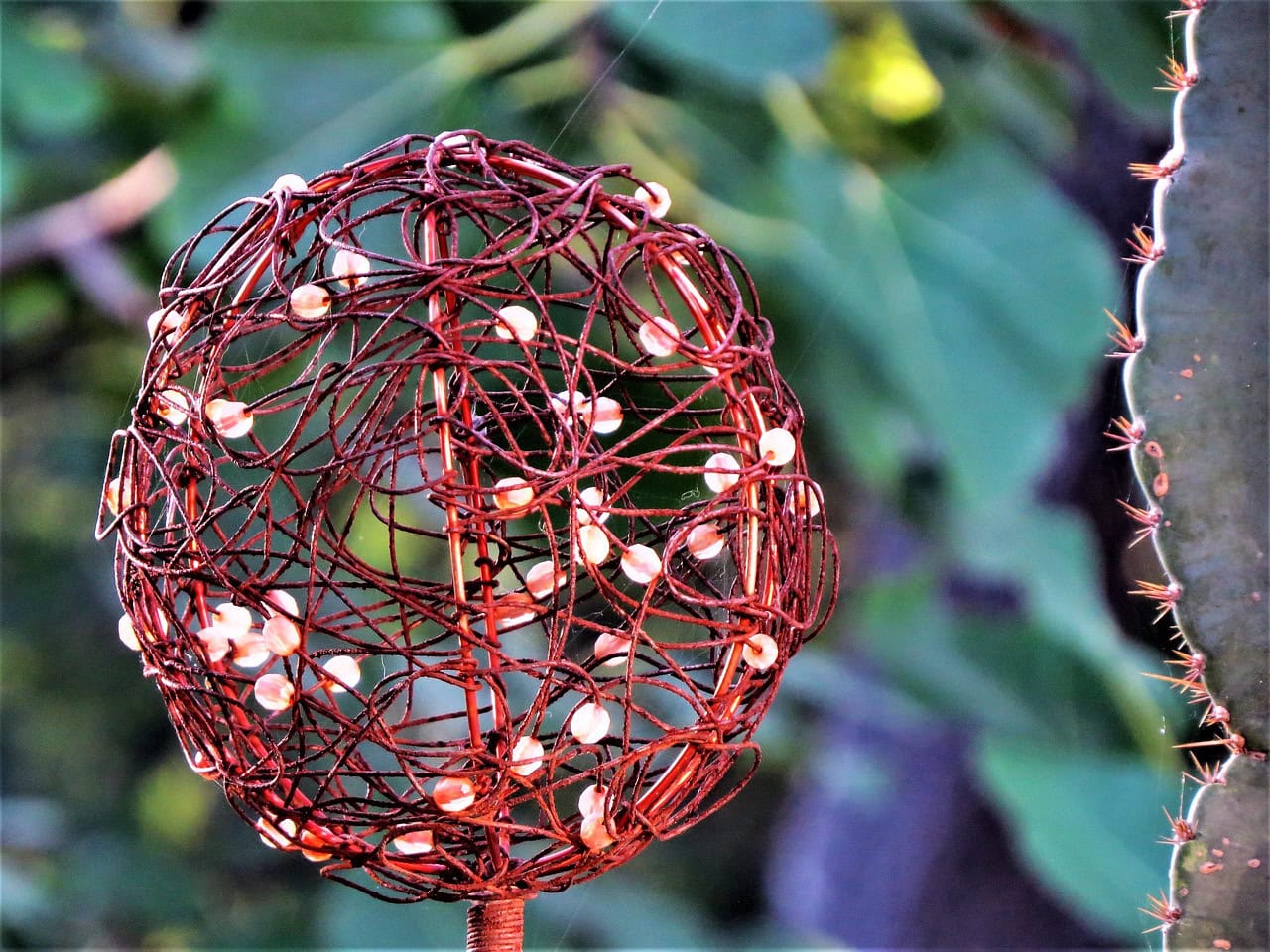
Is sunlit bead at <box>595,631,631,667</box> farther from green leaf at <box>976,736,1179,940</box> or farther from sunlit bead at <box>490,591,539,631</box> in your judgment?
green leaf at <box>976,736,1179,940</box>

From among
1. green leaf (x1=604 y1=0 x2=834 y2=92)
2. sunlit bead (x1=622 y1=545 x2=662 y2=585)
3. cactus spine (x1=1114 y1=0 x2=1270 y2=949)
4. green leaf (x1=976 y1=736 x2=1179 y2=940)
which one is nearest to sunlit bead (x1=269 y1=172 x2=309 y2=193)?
sunlit bead (x1=622 y1=545 x2=662 y2=585)

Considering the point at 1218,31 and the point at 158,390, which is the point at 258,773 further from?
the point at 1218,31

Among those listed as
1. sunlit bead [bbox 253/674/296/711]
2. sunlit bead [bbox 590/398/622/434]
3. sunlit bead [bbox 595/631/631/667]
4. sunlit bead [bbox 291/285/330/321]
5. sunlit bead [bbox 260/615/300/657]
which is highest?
sunlit bead [bbox 291/285/330/321]

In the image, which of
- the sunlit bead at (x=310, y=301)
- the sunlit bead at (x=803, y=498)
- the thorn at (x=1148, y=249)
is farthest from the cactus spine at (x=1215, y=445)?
the sunlit bead at (x=310, y=301)

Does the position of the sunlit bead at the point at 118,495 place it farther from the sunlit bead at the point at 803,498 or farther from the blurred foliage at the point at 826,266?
the blurred foliage at the point at 826,266

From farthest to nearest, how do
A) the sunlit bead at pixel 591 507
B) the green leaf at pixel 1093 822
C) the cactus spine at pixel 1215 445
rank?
the green leaf at pixel 1093 822
the cactus spine at pixel 1215 445
the sunlit bead at pixel 591 507

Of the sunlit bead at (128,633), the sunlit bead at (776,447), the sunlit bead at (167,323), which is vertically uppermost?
the sunlit bead at (167,323)
